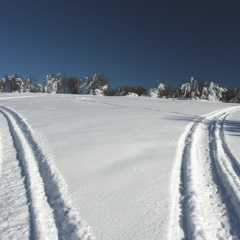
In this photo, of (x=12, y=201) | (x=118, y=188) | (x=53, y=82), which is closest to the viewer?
(x=12, y=201)

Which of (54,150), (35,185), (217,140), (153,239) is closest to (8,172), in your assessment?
(35,185)

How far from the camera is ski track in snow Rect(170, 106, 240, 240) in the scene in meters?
2.38

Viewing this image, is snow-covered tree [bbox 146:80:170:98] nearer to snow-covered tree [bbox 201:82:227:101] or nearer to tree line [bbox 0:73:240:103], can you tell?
tree line [bbox 0:73:240:103]

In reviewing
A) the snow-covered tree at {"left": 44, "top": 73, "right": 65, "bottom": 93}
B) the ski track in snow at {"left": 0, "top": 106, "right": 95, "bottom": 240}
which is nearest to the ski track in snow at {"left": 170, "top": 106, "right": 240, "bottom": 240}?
the ski track in snow at {"left": 0, "top": 106, "right": 95, "bottom": 240}

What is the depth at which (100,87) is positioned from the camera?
2085 inches

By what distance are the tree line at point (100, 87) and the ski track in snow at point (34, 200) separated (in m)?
43.3

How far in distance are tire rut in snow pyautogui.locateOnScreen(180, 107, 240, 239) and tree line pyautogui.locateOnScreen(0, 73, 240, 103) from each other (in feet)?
142

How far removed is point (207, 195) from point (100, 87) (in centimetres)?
5099

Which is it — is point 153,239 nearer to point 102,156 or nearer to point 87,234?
point 87,234

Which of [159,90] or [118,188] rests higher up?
[159,90]

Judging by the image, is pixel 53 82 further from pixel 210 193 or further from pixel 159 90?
pixel 210 193

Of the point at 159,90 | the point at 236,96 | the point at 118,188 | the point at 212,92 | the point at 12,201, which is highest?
the point at 212,92

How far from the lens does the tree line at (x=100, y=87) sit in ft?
163

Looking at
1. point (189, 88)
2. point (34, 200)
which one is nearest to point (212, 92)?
point (189, 88)
